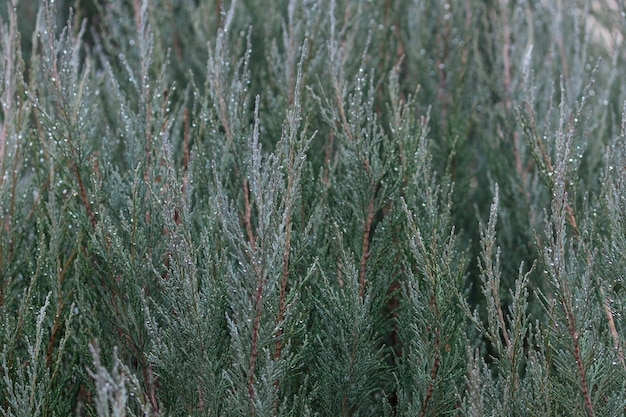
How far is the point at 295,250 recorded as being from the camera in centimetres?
240

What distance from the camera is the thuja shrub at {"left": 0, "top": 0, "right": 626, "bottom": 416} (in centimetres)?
207

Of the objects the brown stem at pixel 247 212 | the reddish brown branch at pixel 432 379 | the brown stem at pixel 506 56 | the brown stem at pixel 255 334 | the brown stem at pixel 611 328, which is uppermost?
the brown stem at pixel 506 56

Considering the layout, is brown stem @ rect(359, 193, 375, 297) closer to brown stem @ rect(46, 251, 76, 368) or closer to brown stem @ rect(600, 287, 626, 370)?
brown stem @ rect(600, 287, 626, 370)

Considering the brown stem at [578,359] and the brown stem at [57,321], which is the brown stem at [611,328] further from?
the brown stem at [57,321]

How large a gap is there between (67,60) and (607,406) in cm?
230

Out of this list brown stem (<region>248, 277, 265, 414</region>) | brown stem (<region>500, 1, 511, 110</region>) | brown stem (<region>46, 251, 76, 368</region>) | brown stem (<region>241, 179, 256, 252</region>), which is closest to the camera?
brown stem (<region>248, 277, 265, 414</region>)

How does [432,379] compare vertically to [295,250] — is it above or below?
below

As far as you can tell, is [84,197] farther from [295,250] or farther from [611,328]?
[611,328]

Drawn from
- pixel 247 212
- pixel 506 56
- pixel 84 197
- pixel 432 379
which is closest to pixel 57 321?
pixel 84 197

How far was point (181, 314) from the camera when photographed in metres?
2.12

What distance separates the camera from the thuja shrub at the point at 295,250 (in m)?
2.07

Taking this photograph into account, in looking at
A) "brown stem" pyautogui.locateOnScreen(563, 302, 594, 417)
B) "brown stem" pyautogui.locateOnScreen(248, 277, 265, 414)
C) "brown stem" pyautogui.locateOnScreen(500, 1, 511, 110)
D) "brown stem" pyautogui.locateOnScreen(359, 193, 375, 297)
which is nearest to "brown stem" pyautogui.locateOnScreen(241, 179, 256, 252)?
"brown stem" pyautogui.locateOnScreen(359, 193, 375, 297)

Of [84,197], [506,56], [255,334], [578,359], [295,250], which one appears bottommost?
[578,359]

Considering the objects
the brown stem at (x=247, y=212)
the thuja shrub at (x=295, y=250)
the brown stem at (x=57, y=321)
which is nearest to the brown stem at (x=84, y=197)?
the thuja shrub at (x=295, y=250)
